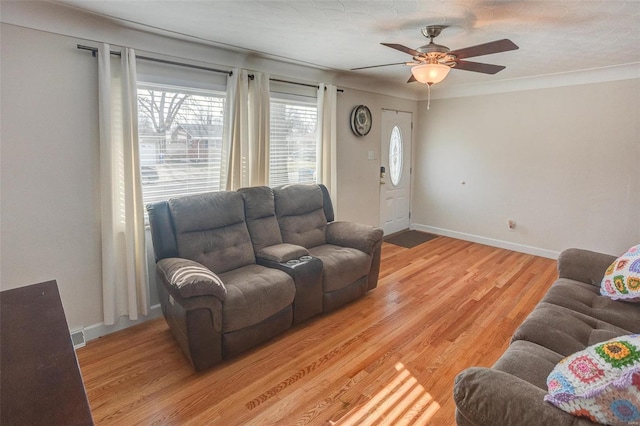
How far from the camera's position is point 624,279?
2105 mm

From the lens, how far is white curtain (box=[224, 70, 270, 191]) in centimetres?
333

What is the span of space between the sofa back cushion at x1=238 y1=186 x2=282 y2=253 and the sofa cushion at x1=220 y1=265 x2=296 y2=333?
0.42m

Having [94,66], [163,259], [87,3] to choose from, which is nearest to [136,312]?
[163,259]

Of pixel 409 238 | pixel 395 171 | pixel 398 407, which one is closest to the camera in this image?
pixel 398 407

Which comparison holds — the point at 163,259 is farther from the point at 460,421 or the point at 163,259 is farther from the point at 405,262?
the point at 405,262

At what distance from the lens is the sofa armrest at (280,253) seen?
117 inches

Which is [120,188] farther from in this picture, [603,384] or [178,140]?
[603,384]

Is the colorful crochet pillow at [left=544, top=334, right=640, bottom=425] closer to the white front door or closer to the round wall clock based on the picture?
the round wall clock

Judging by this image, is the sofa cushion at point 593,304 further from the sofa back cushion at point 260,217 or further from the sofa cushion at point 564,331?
the sofa back cushion at point 260,217

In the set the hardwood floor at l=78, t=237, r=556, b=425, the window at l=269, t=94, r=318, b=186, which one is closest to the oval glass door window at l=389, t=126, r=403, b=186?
the window at l=269, t=94, r=318, b=186

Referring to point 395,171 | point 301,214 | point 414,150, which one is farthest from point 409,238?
point 301,214

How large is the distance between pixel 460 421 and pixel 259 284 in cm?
161

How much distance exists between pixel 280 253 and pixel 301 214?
28.6 inches

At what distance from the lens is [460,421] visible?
1.31m
